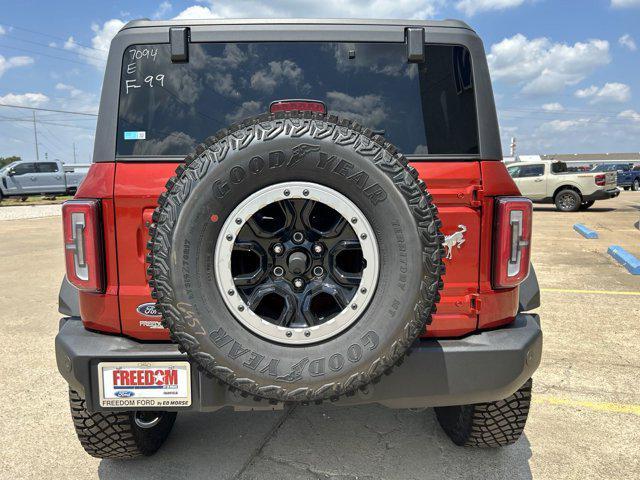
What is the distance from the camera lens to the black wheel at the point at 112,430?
2416 millimetres

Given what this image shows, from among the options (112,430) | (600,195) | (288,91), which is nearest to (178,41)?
(288,91)

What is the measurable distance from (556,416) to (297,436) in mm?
1573

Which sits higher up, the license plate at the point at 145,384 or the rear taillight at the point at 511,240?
the rear taillight at the point at 511,240

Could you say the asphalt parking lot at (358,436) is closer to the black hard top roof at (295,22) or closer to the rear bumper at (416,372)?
the rear bumper at (416,372)

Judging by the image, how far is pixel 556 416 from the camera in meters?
3.10

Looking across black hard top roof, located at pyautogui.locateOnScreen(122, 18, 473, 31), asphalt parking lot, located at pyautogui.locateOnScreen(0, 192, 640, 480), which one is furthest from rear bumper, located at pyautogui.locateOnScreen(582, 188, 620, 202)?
black hard top roof, located at pyautogui.locateOnScreen(122, 18, 473, 31)

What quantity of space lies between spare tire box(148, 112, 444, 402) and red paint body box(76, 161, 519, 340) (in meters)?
0.28

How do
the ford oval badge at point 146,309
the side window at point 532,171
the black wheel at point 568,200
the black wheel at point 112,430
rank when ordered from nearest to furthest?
the ford oval badge at point 146,309 → the black wheel at point 112,430 → the black wheel at point 568,200 → the side window at point 532,171

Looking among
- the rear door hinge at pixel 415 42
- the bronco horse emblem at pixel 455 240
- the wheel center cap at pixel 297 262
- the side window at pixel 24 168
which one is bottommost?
the wheel center cap at pixel 297 262

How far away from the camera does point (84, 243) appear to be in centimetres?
209

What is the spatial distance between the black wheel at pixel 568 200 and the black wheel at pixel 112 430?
16580 mm

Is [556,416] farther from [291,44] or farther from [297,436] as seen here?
[291,44]

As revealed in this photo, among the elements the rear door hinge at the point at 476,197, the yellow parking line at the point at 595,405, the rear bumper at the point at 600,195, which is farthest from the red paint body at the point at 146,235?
the rear bumper at the point at 600,195

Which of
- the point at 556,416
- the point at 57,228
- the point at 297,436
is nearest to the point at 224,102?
the point at 297,436
